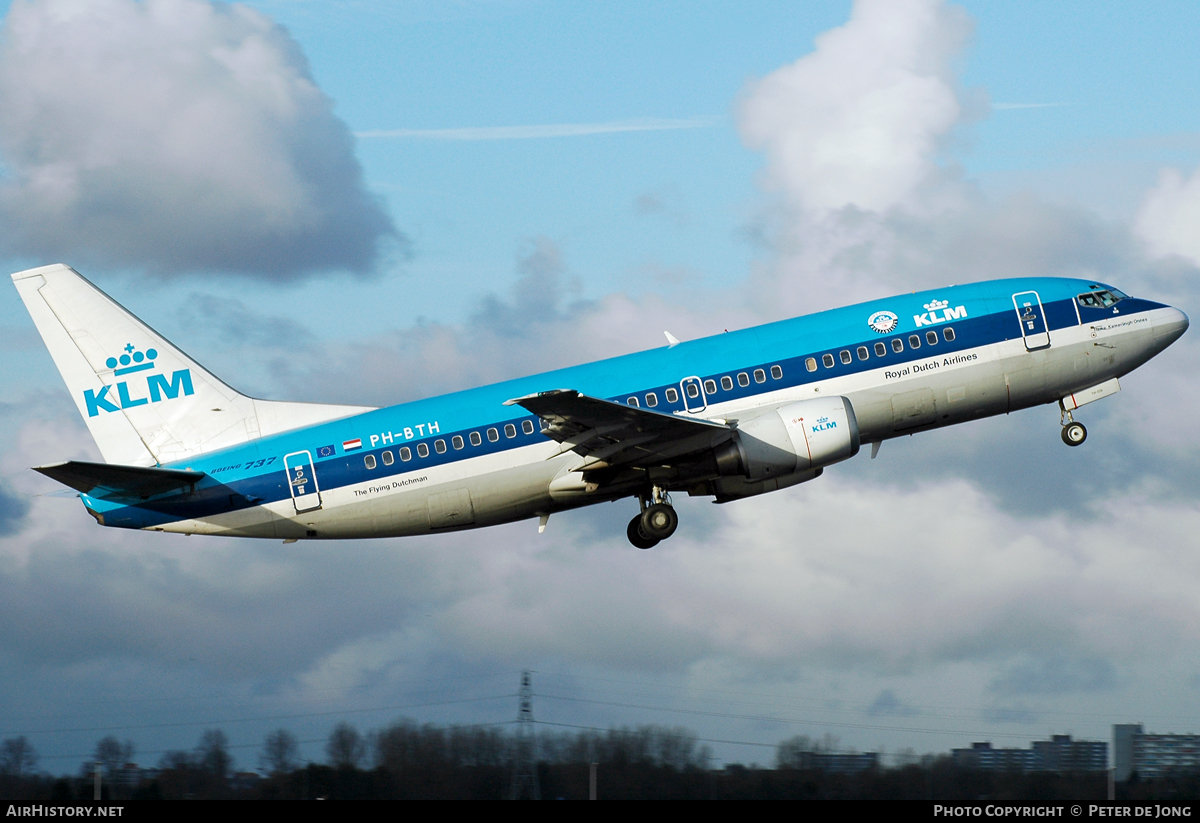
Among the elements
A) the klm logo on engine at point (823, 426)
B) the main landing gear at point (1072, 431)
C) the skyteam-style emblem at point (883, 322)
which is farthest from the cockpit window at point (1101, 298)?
the klm logo on engine at point (823, 426)

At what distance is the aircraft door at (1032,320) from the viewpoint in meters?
37.8

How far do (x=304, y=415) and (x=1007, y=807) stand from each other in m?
21.8

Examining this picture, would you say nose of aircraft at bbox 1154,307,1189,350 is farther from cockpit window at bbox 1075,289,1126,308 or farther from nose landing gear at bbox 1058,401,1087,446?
nose landing gear at bbox 1058,401,1087,446

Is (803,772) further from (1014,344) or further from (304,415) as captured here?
(304,415)

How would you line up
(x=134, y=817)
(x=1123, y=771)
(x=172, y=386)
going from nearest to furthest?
(x=134, y=817) → (x=1123, y=771) → (x=172, y=386)

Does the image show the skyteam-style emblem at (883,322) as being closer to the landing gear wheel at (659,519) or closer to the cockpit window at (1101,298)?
the cockpit window at (1101,298)

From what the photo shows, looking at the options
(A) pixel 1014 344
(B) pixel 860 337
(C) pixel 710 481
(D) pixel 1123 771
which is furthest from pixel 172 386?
(D) pixel 1123 771

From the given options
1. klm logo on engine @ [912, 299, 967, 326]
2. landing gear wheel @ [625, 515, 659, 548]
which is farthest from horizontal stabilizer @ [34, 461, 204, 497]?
klm logo on engine @ [912, 299, 967, 326]

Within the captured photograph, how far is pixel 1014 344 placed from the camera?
37.7 meters

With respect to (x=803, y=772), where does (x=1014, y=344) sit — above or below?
above

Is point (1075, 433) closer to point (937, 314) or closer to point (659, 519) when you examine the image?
point (937, 314)

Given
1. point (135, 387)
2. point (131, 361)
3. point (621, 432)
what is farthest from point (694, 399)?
point (131, 361)

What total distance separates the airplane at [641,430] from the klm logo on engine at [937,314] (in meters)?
0.04

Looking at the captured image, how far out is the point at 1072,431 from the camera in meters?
39.4
